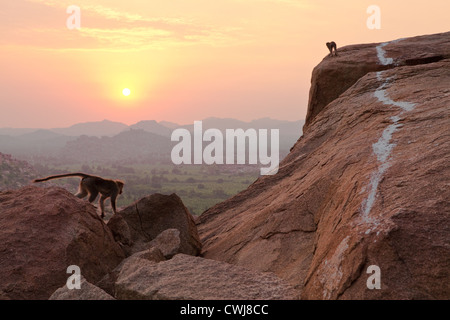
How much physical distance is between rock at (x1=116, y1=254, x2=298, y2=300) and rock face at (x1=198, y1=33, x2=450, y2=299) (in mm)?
506

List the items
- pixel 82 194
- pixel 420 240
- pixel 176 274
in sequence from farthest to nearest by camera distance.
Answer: pixel 82 194 → pixel 176 274 → pixel 420 240

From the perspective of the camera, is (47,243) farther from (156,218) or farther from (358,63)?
(358,63)

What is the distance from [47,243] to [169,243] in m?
2.70

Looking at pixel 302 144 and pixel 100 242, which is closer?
pixel 100 242

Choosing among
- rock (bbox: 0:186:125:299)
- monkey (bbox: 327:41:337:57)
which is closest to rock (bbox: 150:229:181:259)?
rock (bbox: 0:186:125:299)

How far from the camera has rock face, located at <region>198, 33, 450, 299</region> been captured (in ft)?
17.8

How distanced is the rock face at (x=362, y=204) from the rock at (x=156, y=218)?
0.81 metres

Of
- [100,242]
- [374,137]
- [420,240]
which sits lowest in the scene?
[100,242]

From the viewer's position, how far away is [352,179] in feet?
26.1

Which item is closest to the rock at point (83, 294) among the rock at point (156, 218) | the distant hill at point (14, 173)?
the rock at point (156, 218)

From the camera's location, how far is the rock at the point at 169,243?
31.7ft
